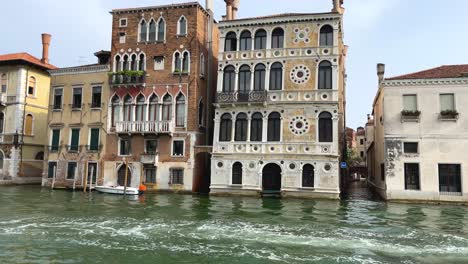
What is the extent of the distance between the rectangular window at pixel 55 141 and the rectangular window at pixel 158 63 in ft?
27.0

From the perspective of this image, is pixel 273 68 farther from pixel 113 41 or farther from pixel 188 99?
pixel 113 41

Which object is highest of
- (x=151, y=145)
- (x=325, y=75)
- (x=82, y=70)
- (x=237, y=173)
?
(x=82, y=70)

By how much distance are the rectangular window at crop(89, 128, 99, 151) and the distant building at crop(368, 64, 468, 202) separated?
1728 cm

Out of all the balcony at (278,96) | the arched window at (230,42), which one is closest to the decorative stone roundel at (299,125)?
the balcony at (278,96)

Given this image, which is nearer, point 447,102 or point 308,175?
point 447,102

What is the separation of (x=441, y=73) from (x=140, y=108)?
16966 mm

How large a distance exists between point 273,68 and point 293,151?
4822mm

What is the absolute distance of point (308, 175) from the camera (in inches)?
886

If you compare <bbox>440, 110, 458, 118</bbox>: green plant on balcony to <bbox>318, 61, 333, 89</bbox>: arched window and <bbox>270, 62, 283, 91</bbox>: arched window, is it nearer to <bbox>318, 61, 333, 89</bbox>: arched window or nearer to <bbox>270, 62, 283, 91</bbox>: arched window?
<bbox>318, 61, 333, 89</bbox>: arched window

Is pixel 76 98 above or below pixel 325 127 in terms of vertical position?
above

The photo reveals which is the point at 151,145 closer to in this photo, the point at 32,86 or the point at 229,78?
the point at 229,78

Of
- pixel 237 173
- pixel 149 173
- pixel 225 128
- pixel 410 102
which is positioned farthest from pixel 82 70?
pixel 410 102

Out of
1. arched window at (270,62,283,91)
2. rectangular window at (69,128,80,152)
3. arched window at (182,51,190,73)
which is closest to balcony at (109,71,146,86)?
arched window at (182,51,190,73)

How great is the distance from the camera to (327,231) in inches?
493
